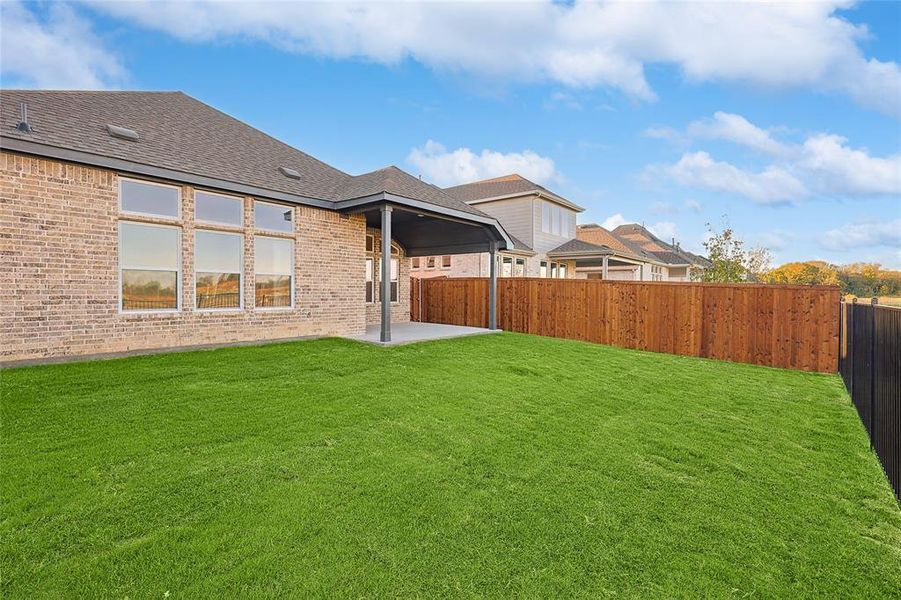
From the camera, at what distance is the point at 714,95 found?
16.8 meters

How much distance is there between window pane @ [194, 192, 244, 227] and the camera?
8352mm

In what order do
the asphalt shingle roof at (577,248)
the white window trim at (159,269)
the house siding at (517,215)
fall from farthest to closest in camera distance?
the house siding at (517,215)
the asphalt shingle roof at (577,248)
the white window trim at (159,269)

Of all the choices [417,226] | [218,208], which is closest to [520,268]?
[417,226]

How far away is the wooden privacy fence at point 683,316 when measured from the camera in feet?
28.7

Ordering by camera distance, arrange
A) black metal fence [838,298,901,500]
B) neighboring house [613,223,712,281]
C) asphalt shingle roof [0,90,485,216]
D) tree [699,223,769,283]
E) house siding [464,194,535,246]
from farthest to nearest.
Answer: neighboring house [613,223,712,281] < house siding [464,194,535,246] < tree [699,223,769,283] < asphalt shingle roof [0,90,485,216] < black metal fence [838,298,901,500]

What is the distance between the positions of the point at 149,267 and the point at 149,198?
127 centimetres

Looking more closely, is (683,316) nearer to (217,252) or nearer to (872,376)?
(872,376)

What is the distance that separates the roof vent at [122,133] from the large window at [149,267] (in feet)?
5.53

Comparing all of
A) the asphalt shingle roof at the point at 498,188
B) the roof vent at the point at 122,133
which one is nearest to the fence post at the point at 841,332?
the roof vent at the point at 122,133

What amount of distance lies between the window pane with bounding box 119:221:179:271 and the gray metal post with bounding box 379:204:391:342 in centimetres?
402

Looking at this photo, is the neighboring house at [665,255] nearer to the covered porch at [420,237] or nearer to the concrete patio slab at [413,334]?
the covered porch at [420,237]

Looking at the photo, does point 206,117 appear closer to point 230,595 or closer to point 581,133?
point 230,595

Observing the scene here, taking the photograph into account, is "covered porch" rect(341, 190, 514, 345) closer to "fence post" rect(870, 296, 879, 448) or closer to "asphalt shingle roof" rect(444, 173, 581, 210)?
"fence post" rect(870, 296, 879, 448)

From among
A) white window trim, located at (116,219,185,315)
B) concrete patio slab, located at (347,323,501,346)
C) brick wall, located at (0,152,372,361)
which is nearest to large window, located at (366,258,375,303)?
concrete patio slab, located at (347,323,501,346)
